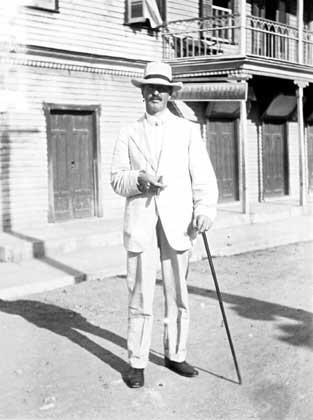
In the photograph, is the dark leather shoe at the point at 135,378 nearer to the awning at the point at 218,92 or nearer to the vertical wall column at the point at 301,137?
the awning at the point at 218,92

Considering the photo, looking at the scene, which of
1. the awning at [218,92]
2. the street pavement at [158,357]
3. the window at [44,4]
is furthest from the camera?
the awning at [218,92]

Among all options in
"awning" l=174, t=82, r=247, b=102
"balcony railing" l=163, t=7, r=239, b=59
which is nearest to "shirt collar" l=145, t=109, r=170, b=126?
"awning" l=174, t=82, r=247, b=102

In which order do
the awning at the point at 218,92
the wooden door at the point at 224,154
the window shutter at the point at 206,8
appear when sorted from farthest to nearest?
the wooden door at the point at 224,154 → the window shutter at the point at 206,8 → the awning at the point at 218,92

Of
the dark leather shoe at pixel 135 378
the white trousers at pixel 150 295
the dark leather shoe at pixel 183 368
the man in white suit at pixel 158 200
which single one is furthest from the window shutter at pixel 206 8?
the dark leather shoe at pixel 135 378

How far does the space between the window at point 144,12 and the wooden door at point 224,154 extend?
10.1 ft

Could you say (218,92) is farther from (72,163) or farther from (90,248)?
(90,248)

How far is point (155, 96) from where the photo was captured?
4.37 metres

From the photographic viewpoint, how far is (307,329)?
5824 mm

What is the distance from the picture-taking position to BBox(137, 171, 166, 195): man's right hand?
4227 mm

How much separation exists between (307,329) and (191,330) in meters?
1.00

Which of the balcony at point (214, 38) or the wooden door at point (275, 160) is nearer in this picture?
the balcony at point (214, 38)

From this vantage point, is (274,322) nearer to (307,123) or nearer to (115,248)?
(115,248)

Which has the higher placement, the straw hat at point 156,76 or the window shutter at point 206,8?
the window shutter at point 206,8

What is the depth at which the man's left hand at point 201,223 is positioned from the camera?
170 inches
